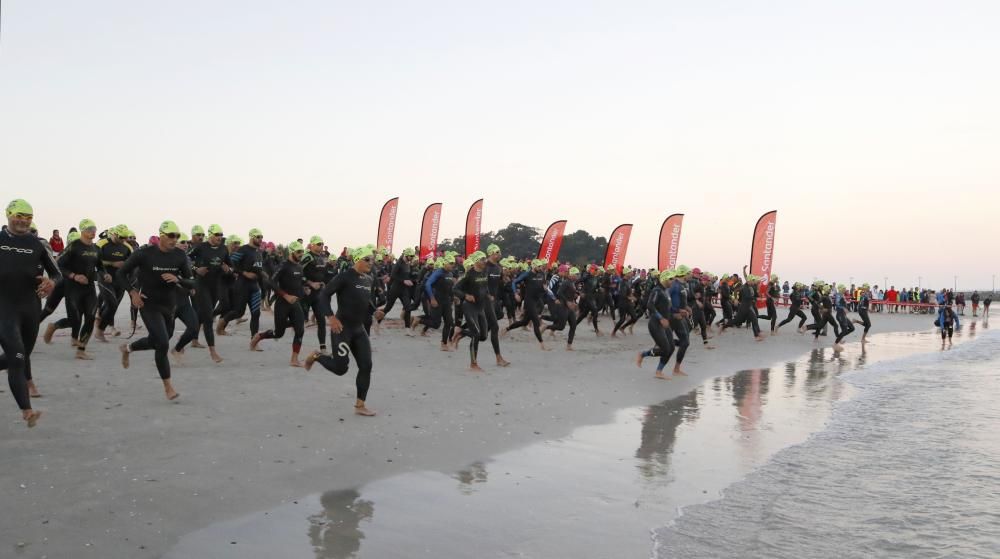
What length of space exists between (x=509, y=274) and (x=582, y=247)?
71.6 m

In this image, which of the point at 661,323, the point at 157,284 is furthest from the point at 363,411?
the point at 661,323

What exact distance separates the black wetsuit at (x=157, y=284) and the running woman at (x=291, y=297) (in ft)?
9.16

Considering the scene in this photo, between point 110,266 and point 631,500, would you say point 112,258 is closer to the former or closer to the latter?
point 110,266

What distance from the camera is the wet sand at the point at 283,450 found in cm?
459

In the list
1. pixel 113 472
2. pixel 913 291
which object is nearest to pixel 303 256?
pixel 113 472

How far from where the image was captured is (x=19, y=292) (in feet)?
19.9

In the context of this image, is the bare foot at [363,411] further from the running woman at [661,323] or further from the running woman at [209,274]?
the running woman at [661,323]

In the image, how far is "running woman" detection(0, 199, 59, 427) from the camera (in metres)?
5.96

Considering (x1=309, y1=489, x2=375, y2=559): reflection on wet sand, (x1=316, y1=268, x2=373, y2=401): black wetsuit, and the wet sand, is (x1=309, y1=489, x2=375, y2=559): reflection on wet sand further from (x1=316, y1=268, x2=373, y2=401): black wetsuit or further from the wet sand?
(x1=316, y1=268, x2=373, y2=401): black wetsuit

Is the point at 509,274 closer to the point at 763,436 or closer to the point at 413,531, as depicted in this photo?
the point at 763,436

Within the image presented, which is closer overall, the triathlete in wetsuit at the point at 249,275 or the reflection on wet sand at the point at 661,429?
the reflection on wet sand at the point at 661,429

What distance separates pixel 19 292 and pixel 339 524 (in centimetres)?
342

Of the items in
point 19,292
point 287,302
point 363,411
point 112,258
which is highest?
point 112,258

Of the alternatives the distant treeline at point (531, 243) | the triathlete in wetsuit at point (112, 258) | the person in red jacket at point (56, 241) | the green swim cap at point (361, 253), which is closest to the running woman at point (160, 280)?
the green swim cap at point (361, 253)
